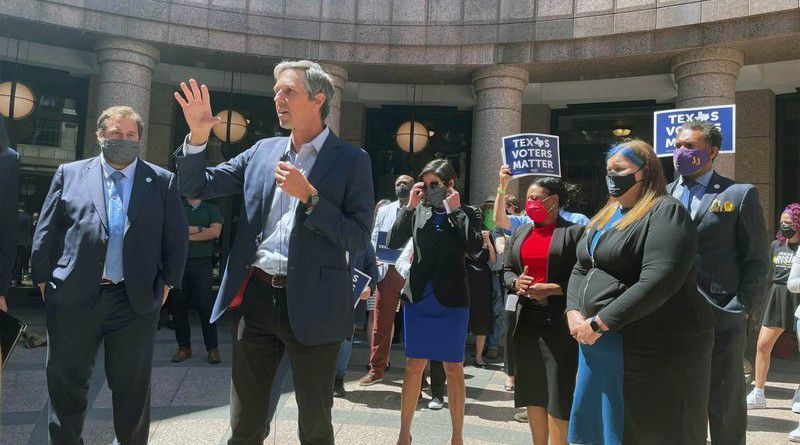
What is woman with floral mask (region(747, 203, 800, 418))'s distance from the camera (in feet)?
19.9

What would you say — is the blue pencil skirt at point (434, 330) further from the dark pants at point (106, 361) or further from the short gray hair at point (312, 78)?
the short gray hair at point (312, 78)

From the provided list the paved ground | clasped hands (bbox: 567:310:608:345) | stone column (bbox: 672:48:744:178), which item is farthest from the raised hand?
stone column (bbox: 672:48:744:178)

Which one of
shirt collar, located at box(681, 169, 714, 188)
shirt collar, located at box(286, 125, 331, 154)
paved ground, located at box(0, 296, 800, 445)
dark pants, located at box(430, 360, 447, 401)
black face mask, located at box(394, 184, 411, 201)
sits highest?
black face mask, located at box(394, 184, 411, 201)

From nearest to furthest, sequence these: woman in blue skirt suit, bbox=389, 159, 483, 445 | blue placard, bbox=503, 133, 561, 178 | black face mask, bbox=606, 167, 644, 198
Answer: black face mask, bbox=606, 167, 644, 198 → woman in blue skirt suit, bbox=389, 159, 483, 445 → blue placard, bbox=503, 133, 561, 178

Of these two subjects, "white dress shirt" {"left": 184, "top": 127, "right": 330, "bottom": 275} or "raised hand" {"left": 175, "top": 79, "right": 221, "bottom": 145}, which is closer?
"raised hand" {"left": 175, "top": 79, "right": 221, "bottom": 145}

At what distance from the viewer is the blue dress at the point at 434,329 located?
4438 mm

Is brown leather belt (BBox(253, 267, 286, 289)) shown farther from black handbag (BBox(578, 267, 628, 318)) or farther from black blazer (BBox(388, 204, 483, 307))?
black blazer (BBox(388, 204, 483, 307))

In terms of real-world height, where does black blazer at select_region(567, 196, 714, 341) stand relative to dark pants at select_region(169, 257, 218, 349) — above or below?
above

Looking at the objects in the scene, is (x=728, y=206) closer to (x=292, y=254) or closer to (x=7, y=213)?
(x=292, y=254)

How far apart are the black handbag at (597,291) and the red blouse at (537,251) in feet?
2.92

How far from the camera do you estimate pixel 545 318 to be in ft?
12.9

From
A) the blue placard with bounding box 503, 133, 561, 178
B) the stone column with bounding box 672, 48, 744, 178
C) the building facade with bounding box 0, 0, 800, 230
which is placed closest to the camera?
the blue placard with bounding box 503, 133, 561, 178


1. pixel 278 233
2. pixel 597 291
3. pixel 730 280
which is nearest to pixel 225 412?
pixel 278 233

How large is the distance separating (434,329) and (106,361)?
215cm
